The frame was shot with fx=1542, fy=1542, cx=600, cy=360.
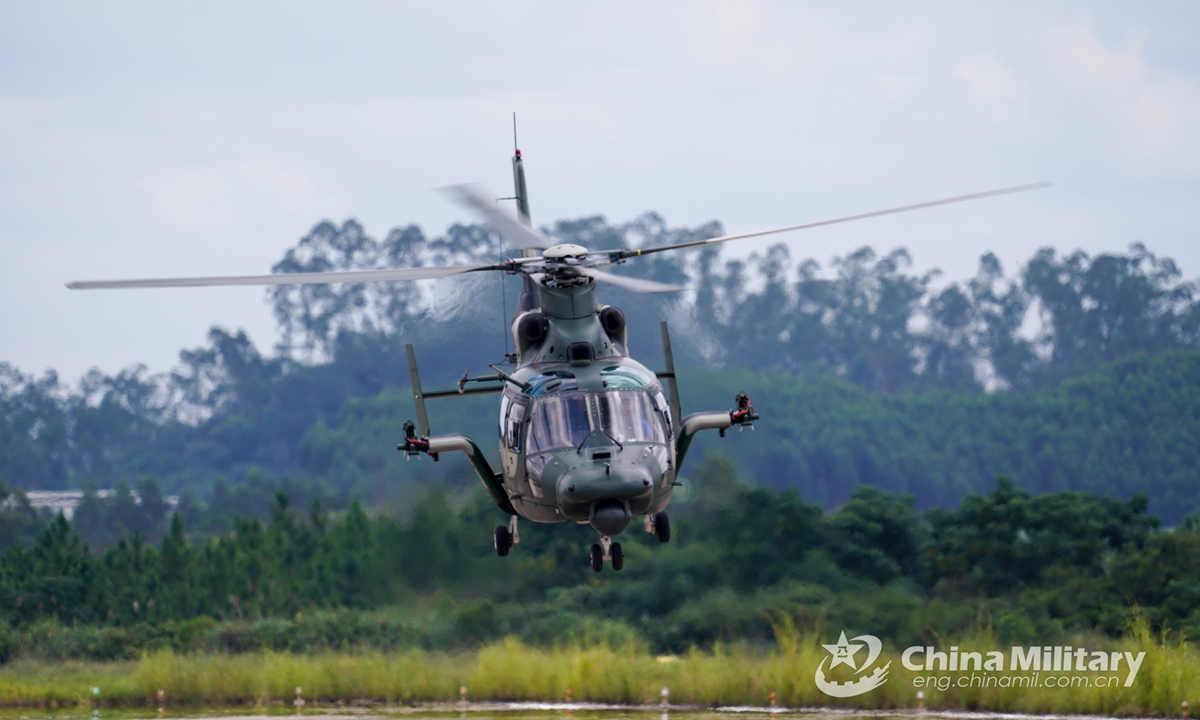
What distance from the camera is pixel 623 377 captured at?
1877 cm

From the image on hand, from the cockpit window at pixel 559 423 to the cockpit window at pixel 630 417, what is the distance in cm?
24

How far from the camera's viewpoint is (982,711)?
2838cm

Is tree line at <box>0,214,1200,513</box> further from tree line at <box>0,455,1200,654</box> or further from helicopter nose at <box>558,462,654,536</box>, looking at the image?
helicopter nose at <box>558,462,654,536</box>

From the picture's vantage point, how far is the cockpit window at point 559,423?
59.8 feet

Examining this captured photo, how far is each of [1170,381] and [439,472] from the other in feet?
146

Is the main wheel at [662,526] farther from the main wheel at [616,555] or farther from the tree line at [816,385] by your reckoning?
the tree line at [816,385]

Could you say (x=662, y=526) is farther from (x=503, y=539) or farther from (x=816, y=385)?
(x=816, y=385)

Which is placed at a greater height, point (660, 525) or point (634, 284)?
point (634, 284)

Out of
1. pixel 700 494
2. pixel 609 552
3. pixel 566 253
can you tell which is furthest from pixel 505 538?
pixel 700 494

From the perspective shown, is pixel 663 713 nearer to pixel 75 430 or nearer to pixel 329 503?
pixel 329 503

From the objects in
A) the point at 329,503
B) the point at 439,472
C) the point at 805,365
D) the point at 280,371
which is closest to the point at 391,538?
the point at 439,472

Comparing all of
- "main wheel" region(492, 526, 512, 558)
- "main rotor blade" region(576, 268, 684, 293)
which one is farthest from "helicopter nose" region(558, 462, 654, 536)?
"main wheel" region(492, 526, 512, 558)

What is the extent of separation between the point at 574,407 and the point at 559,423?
0.86 feet

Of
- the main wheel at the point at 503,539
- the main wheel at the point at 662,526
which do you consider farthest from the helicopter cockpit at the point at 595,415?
the main wheel at the point at 503,539
